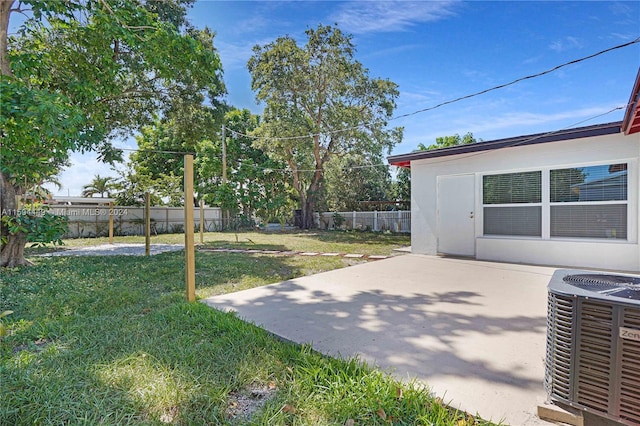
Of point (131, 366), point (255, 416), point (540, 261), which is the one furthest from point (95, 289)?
point (540, 261)

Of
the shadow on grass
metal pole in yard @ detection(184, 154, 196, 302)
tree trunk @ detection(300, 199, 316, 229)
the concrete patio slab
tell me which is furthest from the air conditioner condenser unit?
tree trunk @ detection(300, 199, 316, 229)

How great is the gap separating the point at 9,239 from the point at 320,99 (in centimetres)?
1203

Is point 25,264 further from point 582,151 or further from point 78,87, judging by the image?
point 582,151

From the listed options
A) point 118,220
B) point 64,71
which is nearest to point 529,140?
point 64,71

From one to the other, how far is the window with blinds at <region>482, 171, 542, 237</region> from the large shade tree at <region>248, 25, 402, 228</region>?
25.7 feet

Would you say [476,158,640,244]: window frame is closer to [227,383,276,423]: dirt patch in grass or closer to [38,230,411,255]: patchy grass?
[38,230,411,255]: patchy grass

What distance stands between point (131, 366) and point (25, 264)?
6.28 metres

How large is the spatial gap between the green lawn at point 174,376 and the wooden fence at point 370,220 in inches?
503

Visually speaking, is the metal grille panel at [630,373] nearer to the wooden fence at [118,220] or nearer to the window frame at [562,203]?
the window frame at [562,203]

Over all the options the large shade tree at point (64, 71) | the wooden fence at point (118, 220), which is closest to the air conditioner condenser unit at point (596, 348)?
the large shade tree at point (64, 71)

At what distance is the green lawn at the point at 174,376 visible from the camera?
1684 millimetres

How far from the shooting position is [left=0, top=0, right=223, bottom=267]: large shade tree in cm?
379

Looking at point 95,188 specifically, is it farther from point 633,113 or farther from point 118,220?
point 633,113

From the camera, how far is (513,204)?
20.7 ft
